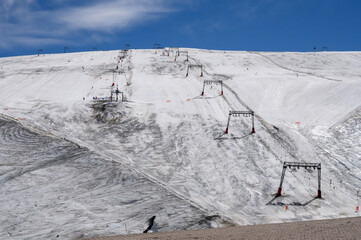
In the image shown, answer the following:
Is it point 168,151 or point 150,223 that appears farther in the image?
point 168,151

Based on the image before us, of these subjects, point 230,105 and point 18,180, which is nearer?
point 18,180

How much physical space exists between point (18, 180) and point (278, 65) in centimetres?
5452

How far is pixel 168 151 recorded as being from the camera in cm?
3036

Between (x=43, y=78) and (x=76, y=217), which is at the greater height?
(x=43, y=78)

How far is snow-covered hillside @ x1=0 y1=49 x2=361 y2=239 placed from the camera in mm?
21109

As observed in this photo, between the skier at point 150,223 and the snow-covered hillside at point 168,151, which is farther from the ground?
the snow-covered hillside at point 168,151

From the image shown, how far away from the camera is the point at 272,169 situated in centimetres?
2738

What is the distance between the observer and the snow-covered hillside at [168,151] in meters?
21.1

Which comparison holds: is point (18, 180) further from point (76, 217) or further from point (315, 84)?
point (315, 84)

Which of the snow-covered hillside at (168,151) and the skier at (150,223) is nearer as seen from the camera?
the skier at (150,223)

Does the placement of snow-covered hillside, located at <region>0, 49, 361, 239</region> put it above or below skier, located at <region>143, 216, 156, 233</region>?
above

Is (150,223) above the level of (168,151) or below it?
below

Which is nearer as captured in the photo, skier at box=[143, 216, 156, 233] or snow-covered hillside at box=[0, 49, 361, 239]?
skier at box=[143, 216, 156, 233]

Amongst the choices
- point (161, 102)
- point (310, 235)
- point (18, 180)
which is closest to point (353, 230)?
point (310, 235)
